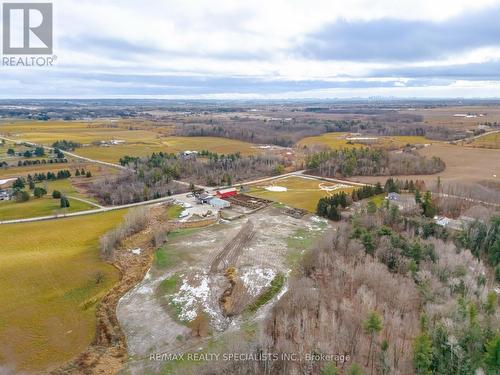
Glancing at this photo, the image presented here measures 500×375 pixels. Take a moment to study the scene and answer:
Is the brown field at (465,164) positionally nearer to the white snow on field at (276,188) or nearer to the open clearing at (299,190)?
the open clearing at (299,190)

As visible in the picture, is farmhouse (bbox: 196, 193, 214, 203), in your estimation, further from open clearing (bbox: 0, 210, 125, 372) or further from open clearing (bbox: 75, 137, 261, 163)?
open clearing (bbox: 75, 137, 261, 163)

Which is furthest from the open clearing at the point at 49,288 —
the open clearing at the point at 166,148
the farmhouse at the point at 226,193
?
the open clearing at the point at 166,148

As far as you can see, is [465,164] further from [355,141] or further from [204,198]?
[204,198]

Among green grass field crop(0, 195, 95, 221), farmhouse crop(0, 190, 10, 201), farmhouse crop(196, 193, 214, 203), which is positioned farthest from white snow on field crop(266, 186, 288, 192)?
farmhouse crop(0, 190, 10, 201)

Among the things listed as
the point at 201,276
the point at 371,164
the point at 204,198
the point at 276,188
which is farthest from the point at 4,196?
the point at 371,164

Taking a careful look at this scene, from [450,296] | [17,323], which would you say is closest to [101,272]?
[17,323]

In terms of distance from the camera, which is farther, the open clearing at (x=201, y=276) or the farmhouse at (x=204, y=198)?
the farmhouse at (x=204, y=198)
